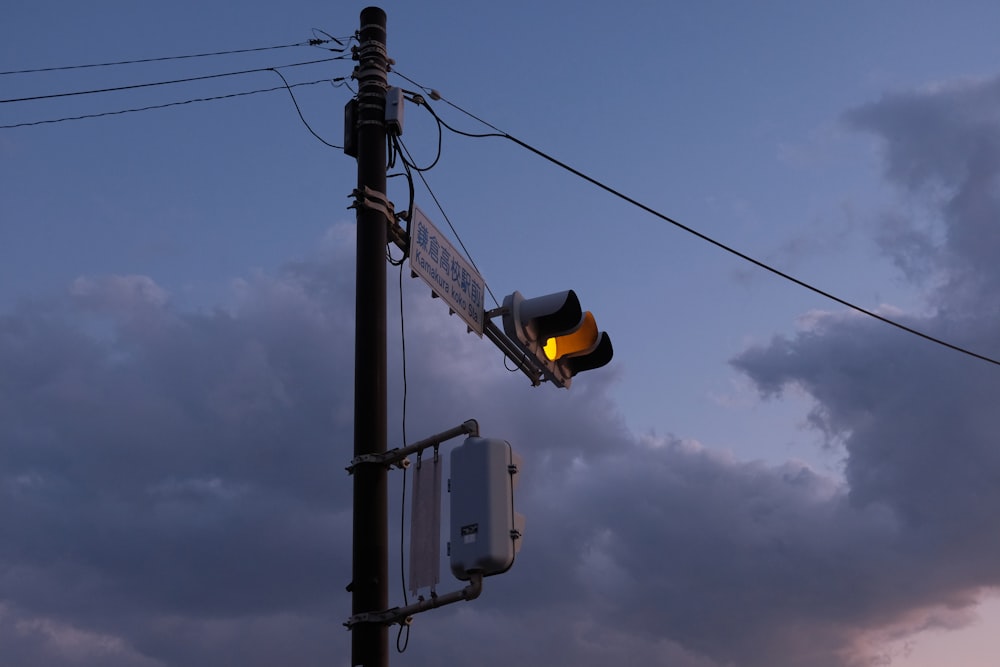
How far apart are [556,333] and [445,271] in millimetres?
1148

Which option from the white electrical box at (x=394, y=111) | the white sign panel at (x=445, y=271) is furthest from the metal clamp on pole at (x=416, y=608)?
the white electrical box at (x=394, y=111)

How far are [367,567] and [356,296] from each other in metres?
2.26

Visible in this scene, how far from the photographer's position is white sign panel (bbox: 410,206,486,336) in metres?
9.11

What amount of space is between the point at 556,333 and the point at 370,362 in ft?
6.12

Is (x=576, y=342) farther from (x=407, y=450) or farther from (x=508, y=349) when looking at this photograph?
(x=407, y=450)

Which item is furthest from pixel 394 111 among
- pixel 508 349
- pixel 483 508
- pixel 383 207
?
pixel 483 508

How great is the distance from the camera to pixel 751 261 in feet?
41.5

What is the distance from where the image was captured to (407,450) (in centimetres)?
815

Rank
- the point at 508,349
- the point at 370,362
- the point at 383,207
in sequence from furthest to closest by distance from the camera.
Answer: the point at 508,349 < the point at 383,207 < the point at 370,362

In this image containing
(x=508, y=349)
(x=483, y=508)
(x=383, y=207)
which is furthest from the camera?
(x=508, y=349)

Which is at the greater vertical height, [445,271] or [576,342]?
[445,271]

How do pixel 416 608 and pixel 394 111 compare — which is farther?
pixel 394 111

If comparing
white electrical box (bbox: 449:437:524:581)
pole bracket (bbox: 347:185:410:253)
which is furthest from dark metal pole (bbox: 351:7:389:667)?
white electrical box (bbox: 449:437:524:581)

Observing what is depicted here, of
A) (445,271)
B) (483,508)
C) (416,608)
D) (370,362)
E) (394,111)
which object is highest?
(394,111)
